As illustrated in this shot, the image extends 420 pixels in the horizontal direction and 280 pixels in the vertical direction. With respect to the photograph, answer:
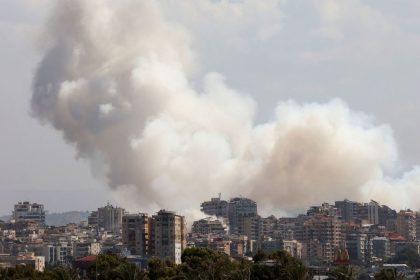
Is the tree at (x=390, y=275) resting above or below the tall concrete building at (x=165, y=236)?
below

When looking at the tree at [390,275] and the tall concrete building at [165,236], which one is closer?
the tree at [390,275]

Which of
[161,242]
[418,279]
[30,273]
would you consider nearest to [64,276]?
[30,273]

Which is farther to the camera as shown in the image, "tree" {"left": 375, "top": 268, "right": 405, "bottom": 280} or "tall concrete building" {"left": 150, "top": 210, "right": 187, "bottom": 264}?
"tall concrete building" {"left": 150, "top": 210, "right": 187, "bottom": 264}

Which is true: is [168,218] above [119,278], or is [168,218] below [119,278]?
above

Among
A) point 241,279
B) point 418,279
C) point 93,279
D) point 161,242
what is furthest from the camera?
point 161,242

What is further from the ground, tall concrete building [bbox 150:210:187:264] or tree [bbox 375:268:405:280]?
tall concrete building [bbox 150:210:187:264]

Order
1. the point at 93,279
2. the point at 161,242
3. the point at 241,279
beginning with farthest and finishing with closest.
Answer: the point at 161,242 → the point at 93,279 → the point at 241,279

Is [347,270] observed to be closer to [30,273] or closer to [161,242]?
[30,273]

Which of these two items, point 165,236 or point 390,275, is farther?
point 165,236

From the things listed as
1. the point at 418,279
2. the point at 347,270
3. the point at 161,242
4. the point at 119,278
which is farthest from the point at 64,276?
the point at 161,242

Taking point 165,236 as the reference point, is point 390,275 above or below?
below

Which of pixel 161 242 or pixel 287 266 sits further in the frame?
pixel 161 242

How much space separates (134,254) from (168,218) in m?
7.51

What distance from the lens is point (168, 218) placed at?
653ft
